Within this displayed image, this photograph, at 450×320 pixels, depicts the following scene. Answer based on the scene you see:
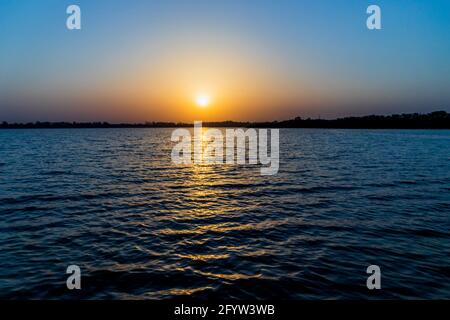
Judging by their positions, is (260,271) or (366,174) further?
(366,174)

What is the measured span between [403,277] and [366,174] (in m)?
22.2

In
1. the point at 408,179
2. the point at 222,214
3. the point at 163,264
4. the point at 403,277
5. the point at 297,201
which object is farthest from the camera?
the point at 408,179

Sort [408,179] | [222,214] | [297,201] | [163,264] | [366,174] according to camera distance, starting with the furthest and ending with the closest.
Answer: [366,174] → [408,179] → [297,201] → [222,214] → [163,264]

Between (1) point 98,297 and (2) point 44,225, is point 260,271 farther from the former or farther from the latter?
(2) point 44,225

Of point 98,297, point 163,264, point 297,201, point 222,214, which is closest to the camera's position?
point 98,297

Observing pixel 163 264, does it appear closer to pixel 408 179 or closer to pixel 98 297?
pixel 98 297

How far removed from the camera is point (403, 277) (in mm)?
9648

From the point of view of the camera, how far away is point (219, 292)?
8680 millimetres
